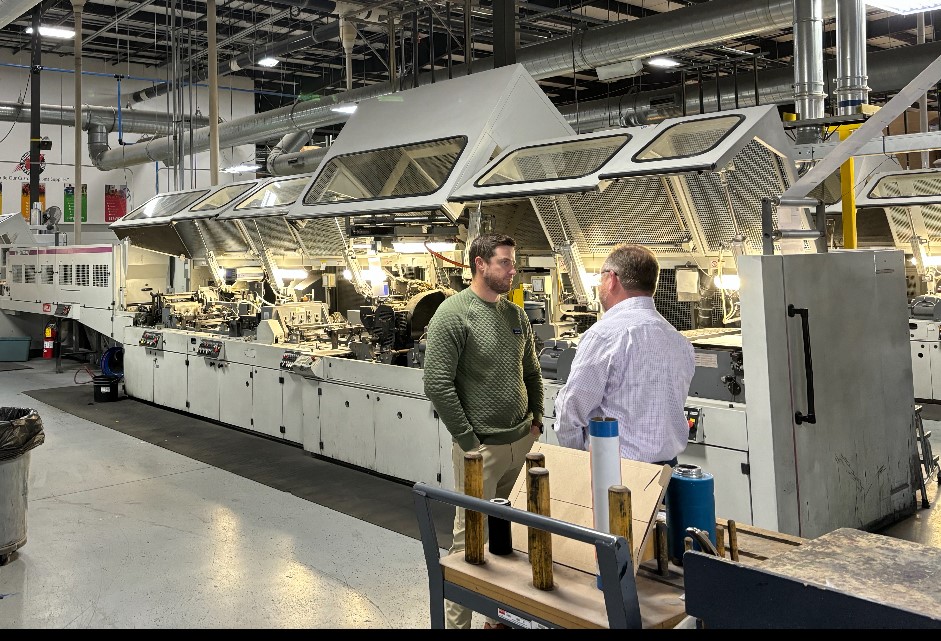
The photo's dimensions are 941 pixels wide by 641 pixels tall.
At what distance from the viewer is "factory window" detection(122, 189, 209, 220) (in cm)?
745

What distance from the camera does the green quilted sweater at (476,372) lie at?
2.93 meters

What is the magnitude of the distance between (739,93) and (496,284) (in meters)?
5.82

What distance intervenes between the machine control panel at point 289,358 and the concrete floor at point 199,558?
3.13 feet

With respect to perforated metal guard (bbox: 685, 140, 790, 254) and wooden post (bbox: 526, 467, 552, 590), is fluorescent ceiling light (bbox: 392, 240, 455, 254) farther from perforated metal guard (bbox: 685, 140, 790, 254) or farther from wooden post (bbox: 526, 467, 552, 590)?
wooden post (bbox: 526, 467, 552, 590)

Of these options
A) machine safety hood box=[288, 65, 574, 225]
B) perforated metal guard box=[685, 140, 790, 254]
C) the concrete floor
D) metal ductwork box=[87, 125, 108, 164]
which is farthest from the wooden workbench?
metal ductwork box=[87, 125, 108, 164]

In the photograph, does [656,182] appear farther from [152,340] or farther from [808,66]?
[152,340]

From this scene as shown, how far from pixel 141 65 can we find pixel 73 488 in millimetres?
11001

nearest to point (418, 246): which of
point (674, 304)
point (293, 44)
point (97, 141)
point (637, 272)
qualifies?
point (674, 304)

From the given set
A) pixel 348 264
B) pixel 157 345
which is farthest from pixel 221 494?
pixel 157 345

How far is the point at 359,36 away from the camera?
411 inches

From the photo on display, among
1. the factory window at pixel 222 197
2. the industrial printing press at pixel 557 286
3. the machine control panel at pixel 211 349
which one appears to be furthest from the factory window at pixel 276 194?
the machine control panel at pixel 211 349

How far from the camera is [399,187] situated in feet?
16.4

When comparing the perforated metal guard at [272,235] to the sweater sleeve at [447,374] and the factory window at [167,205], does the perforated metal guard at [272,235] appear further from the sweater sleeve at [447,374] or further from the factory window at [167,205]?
the sweater sleeve at [447,374]

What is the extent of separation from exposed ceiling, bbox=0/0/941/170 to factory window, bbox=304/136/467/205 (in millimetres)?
2618
